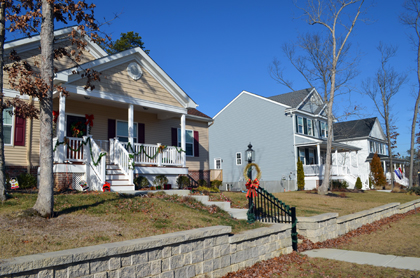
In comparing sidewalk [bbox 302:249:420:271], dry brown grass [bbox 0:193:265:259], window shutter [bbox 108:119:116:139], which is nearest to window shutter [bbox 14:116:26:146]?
window shutter [bbox 108:119:116:139]

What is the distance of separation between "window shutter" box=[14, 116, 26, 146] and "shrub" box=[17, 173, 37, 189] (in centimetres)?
155

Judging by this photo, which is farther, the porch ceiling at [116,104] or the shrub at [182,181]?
the shrub at [182,181]

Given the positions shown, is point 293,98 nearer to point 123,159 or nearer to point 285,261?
point 123,159

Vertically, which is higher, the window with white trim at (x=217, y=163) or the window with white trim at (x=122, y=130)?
the window with white trim at (x=122, y=130)

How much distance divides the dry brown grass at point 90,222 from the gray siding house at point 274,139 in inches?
751

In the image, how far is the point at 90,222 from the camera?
6246 mm

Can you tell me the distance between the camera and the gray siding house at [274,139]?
2788 cm

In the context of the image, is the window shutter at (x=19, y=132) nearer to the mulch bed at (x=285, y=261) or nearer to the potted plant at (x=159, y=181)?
the potted plant at (x=159, y=181)

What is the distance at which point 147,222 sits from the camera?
662cm

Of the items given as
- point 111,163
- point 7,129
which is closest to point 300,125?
point 111,163

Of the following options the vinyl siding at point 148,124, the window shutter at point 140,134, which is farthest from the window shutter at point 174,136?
the window shutter at point 140,134

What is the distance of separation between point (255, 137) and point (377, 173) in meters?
13.4

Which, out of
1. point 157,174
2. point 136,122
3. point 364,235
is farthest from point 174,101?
point 364,235

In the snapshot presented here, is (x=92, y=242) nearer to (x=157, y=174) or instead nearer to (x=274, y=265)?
(x=274, y=265)
